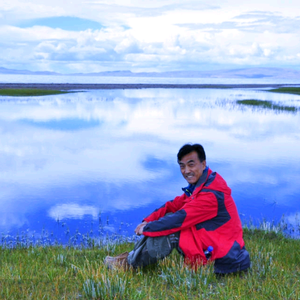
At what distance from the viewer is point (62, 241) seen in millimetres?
9180

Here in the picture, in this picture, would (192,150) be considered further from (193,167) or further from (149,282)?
(149,282)

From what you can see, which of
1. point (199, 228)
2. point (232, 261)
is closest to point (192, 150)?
point (199, 228)

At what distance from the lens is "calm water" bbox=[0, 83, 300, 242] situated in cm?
1109

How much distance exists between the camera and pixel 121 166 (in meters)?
16.7

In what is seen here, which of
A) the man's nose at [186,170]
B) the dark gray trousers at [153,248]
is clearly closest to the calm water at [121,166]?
the dark gray trousers at [153,248]

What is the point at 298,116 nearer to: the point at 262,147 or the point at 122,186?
the point at 262,147

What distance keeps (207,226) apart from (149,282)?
3.07 feet

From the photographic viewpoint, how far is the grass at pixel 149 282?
4711 mm

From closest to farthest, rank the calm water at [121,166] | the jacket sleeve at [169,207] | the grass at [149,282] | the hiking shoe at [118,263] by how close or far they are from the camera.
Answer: the grass at [149,282] → the hiking shoe at [118,263] → the jacket sleeve at [169,207] → the calm water at [121,166]

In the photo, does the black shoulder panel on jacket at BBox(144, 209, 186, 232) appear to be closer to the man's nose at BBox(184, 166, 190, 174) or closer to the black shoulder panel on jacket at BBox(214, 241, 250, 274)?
the man's nose at BBox(184, 166, 190, 174)

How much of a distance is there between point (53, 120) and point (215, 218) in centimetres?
2525

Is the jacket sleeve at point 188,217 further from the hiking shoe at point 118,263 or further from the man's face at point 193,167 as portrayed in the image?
the hiking shoe at point 118,263

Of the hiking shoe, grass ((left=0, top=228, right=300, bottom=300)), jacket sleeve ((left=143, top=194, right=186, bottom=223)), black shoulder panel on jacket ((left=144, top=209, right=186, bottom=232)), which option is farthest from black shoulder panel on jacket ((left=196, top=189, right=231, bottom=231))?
the hiking shoe

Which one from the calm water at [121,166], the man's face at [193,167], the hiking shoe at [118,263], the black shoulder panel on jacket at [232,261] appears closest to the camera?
the black shoulder panel on jacket at [232,261]
